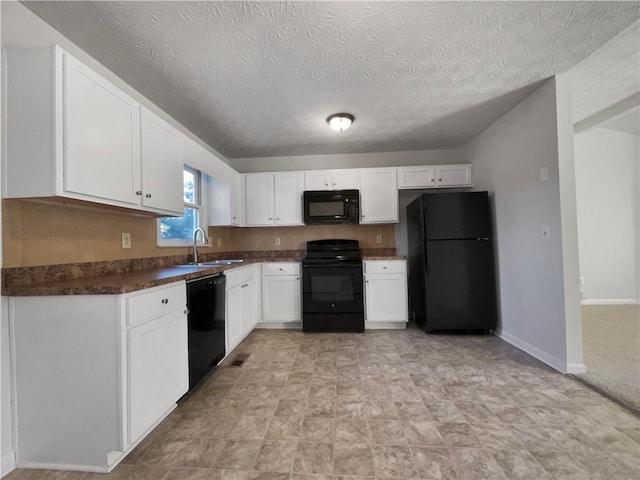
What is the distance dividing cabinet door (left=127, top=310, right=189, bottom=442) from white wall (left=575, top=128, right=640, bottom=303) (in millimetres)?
5404

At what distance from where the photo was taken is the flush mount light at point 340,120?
2.62m

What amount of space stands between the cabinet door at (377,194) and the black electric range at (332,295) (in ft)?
2.18

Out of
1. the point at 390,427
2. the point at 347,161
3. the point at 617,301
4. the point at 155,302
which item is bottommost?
the point at 390,427

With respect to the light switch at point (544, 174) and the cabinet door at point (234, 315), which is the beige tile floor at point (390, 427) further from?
the light switch at point (544, 174)

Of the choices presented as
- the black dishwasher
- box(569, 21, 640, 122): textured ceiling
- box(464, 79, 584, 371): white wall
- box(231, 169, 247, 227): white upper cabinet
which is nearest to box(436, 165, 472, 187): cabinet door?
box(464, 79, 584, 371): white wall

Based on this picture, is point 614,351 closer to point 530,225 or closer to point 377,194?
point 530,225

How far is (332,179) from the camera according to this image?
353 centimetres

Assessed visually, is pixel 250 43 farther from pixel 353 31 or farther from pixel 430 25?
pixel 430 25

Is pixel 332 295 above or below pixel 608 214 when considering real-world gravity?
below

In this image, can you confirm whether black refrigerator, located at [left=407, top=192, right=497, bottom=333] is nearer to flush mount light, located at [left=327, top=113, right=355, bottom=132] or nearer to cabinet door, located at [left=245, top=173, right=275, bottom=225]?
flush mount light, located at [left=327, top=113, right=355, bottom=132]

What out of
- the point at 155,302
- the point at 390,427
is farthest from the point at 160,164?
the point at 390,427

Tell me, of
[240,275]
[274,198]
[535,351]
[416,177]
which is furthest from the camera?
[274,198]

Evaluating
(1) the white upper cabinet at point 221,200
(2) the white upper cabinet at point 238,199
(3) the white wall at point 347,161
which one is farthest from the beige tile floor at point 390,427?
(3) the white wall at point 347,161

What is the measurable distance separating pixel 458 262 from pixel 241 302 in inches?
95.3
